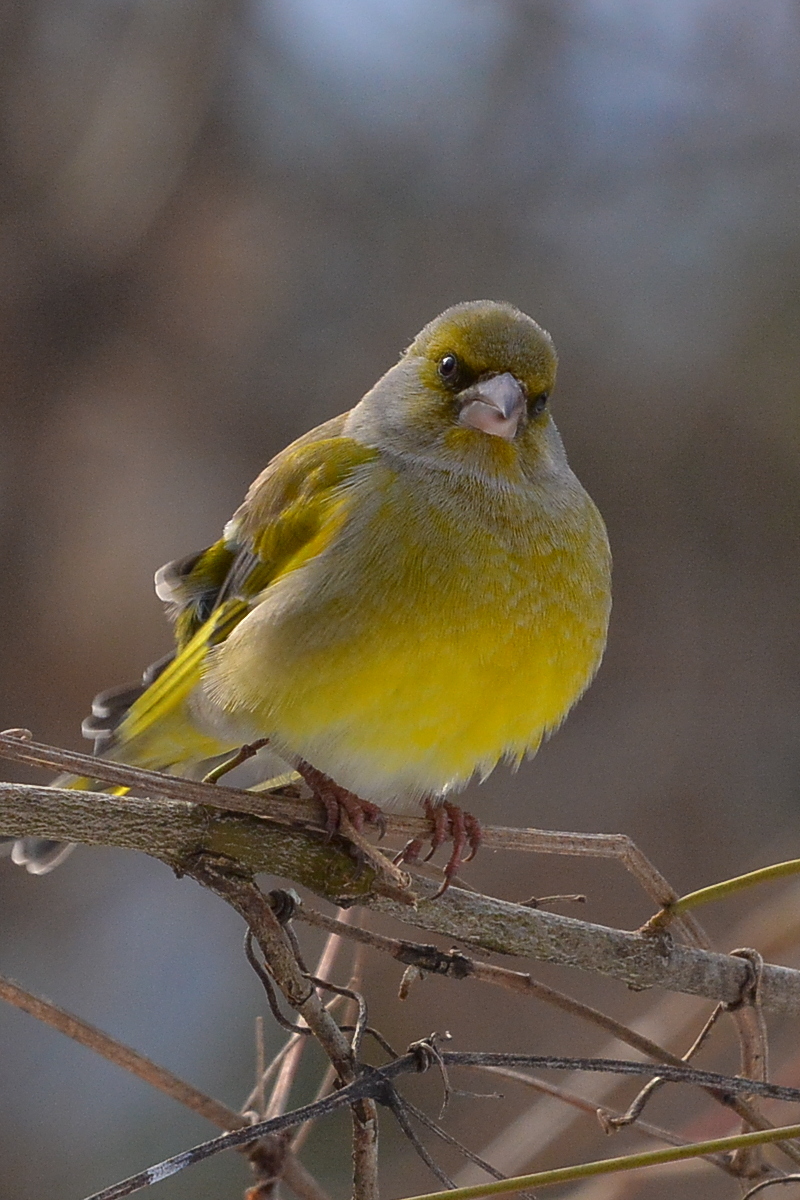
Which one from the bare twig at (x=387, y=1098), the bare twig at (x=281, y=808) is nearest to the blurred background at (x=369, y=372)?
the bare twig at (x=281, y=808)

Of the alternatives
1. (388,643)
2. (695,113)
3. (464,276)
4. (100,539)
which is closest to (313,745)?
(388,643)

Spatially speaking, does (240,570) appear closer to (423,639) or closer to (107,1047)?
(423,639)

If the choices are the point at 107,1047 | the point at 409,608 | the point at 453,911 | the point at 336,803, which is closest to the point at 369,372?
the point at 409,608

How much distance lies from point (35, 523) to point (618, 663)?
2114mm

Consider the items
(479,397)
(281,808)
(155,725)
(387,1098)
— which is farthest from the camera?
(155,725)

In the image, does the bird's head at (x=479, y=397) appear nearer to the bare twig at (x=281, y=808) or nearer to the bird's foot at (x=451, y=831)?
the bird's foot at (x=451, y=831)

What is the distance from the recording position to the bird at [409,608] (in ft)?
7.34

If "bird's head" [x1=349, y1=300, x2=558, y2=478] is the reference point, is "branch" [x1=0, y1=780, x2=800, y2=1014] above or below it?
below

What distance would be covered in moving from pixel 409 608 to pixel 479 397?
51 cm

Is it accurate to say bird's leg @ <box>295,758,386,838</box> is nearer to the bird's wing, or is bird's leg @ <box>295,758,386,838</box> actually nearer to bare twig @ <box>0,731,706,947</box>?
bare twig @ <box>0,731,706,947</box>

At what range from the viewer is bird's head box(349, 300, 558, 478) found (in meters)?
2.50

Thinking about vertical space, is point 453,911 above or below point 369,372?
below

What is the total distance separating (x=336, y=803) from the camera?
2.07 meters

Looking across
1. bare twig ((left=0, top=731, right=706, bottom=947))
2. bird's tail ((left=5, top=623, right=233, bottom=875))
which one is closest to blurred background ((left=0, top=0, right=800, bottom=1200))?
bird's tail ((left=5, top=623, right=233, bottom=875))
